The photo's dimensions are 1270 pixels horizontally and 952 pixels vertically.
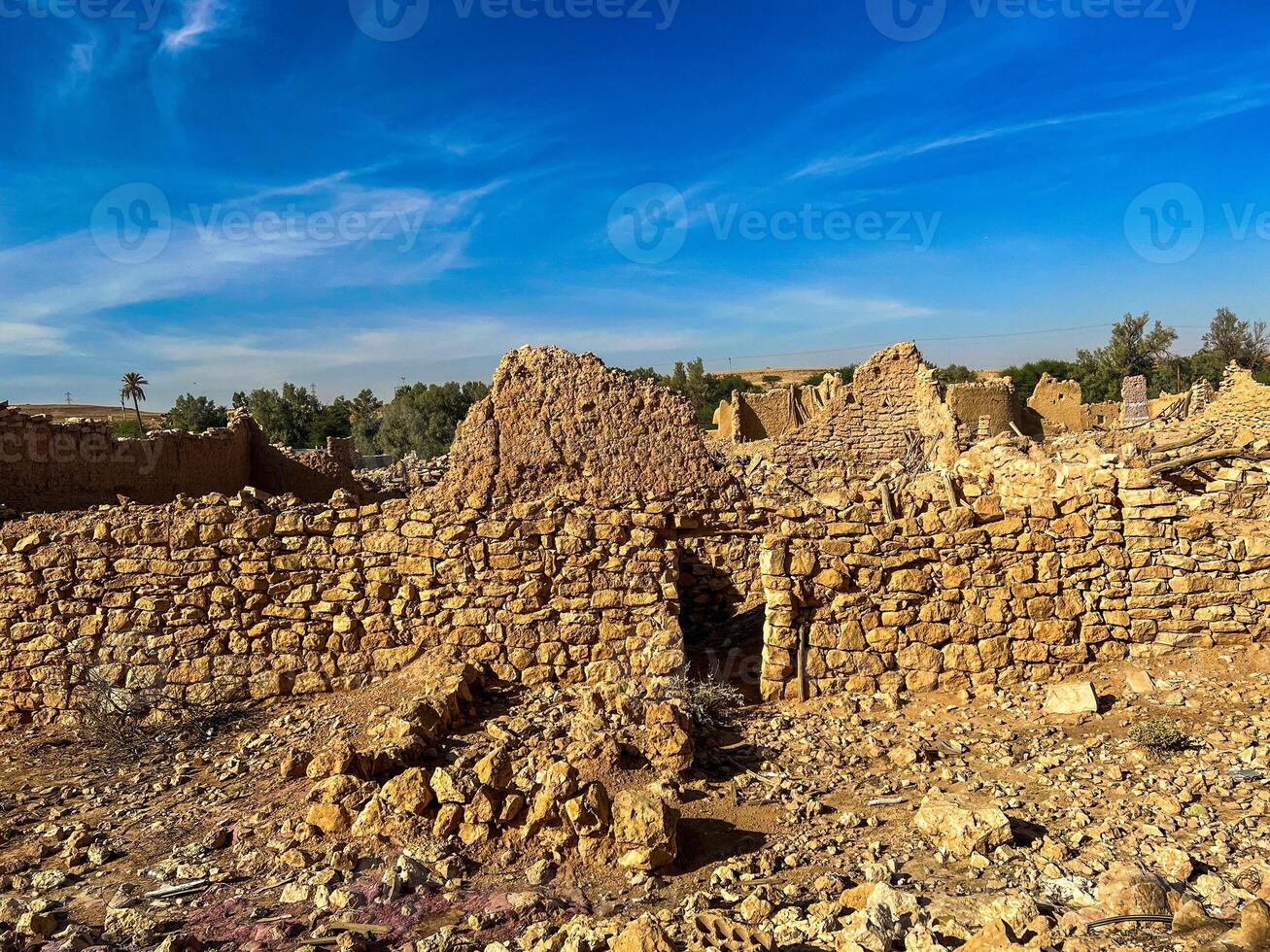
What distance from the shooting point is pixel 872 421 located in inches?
520

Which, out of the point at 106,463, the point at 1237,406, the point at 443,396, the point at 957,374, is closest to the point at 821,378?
the point at 957,374

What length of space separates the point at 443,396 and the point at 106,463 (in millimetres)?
30884

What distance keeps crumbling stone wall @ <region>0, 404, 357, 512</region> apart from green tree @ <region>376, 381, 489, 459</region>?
22694 mm

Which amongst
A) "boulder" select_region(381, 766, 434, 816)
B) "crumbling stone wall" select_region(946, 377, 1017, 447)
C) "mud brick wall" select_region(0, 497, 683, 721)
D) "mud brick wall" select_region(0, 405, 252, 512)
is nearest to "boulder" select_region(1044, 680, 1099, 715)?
"mud brick wall" select_region(0, 497, 683, 721)

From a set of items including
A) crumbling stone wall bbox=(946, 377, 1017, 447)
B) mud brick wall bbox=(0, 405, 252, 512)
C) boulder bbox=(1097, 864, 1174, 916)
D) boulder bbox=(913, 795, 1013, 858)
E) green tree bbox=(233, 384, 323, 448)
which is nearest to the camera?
boulder bbox=(1097, 864, 1174, 916)

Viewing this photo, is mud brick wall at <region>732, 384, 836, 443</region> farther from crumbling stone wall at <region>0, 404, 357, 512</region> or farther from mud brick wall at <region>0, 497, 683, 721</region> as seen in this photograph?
mud brick wall at <region>0, 497, 683, 721</region>

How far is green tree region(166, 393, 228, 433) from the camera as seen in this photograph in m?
43.1

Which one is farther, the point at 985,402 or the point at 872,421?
the point at 985,402

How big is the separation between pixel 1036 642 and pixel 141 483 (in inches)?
412

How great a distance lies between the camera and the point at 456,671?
5.78 m

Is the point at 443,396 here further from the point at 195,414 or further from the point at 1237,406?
the point at 1237,406

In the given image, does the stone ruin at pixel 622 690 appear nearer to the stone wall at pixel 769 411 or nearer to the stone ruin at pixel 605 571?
the stone ruin at pixel 605 571

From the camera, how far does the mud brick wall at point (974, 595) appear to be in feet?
19.0

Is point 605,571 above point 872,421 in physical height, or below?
below
